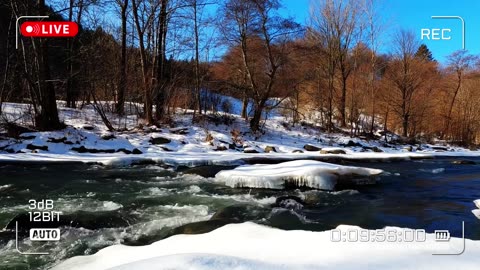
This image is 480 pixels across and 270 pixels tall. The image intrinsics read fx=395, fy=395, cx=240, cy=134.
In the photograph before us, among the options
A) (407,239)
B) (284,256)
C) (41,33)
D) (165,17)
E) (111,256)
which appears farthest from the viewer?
(165,17)

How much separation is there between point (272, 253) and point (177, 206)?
369 centimetres

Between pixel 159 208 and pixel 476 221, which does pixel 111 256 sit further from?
pixel 476 221

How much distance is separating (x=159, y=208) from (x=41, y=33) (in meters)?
→ 7.70

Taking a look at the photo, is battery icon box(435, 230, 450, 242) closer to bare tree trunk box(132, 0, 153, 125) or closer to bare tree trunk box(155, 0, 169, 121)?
bare tree trunk box(132, 0, 153, 125)

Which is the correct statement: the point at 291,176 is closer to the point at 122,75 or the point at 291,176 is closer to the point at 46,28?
the point at 46,28

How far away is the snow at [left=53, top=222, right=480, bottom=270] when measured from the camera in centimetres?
323

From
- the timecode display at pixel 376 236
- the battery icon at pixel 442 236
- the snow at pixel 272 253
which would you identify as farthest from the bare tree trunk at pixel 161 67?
the timecode display at pixel 376 236

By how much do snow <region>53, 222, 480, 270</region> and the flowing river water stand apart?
71cm

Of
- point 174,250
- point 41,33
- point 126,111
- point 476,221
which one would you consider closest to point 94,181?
point 41,33

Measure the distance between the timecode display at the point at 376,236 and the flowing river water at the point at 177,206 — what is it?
1117mm

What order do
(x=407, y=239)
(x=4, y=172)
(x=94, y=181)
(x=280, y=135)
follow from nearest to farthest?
(x=407, y=239), (x=94, y=181), (x=4, y=172), (x=280, y=135)

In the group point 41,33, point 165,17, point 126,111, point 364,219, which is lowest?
point 364,219

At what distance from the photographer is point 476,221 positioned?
636 cm

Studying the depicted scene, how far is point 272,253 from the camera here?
12.3ft
